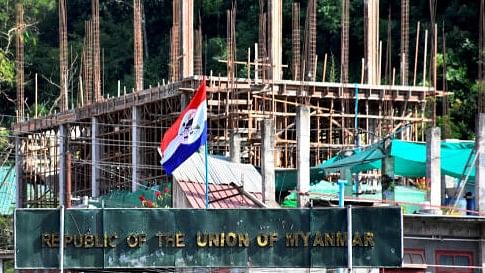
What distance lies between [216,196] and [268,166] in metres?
1.39

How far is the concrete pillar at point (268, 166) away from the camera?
36156 mm

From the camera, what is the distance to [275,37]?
161 ft

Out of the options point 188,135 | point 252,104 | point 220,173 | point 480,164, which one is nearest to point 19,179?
point 252,104

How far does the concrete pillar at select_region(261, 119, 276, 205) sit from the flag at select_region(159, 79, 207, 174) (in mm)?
2863

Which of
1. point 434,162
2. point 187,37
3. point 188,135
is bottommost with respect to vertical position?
point 434,162

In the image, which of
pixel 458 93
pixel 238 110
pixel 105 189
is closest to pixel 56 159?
pixel 105 189

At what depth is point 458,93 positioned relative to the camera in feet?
201

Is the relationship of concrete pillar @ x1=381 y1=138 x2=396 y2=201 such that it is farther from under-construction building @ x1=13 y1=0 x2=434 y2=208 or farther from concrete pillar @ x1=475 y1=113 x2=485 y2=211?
under-construction building @ x1=13 y1=0 x2=434 y2=208

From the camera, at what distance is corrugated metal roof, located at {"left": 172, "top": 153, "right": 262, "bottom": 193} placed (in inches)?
1460

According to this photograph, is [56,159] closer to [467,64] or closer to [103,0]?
[467,64]

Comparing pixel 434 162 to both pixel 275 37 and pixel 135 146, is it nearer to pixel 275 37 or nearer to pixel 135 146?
Result: pixel 275 37

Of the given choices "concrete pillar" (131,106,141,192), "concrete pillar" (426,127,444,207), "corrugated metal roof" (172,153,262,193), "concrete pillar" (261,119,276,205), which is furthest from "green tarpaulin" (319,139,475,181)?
"concrete pillar" (131,106,141,192)

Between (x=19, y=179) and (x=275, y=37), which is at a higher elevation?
(x=275, y=37)

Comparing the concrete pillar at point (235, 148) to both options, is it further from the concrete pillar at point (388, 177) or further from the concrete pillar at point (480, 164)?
the concrete pillar at point (480, 164)
